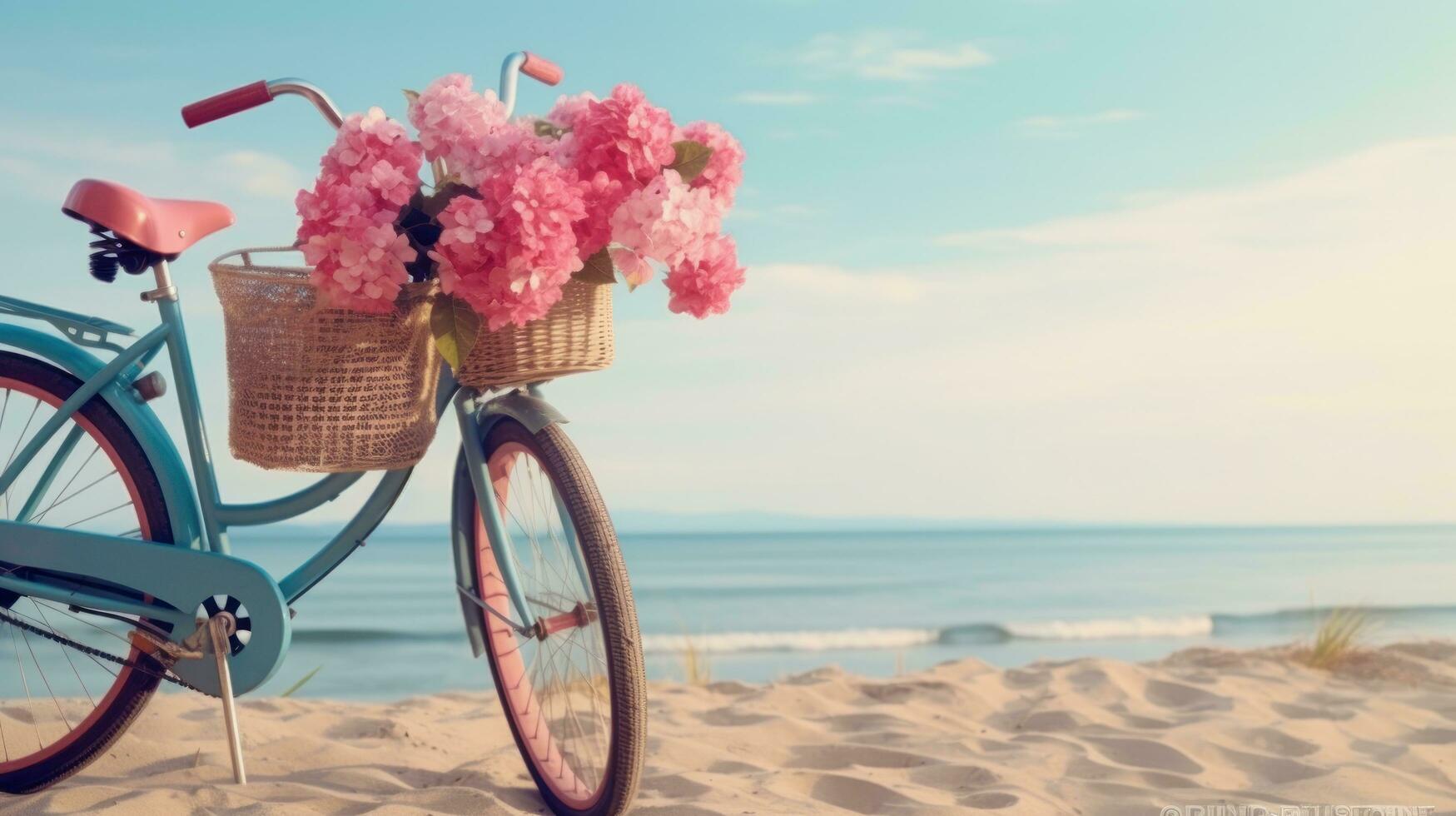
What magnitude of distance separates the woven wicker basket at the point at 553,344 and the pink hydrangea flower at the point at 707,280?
0.15 metres

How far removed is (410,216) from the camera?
Result: 2225 millimetres

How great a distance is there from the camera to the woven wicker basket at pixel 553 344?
2.26 metres

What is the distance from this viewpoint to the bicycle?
2385 millimetres

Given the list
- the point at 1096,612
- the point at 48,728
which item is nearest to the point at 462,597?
the point at 48,728

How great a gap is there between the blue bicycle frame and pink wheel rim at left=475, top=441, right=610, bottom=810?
0.04 metres

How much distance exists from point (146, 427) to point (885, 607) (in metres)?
12.1

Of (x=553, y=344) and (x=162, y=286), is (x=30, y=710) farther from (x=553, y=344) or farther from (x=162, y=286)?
(x=553, y=344)

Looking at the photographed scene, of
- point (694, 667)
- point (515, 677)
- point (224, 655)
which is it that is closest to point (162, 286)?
point (224, 655)

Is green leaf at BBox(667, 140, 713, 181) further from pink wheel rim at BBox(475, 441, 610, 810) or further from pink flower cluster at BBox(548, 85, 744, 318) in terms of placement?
pink wheel rim at BBox(475, 441, 610, 810)

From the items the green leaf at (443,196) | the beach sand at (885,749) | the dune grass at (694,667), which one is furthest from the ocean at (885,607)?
the green leaf at (443,196)

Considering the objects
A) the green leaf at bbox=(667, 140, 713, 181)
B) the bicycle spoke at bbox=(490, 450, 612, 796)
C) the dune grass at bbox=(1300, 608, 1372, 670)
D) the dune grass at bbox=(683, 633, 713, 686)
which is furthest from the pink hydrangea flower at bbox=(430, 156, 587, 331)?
the dune grass at bbox=(1300, 608, 1372, 670)

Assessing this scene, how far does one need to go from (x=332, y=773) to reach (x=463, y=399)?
3.47 feet

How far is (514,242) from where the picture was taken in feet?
6.70

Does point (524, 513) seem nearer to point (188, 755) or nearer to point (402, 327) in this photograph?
point (402, 327)
